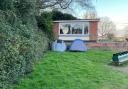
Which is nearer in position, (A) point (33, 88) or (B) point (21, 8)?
(A) point (33, 88)

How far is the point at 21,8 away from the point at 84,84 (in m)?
4.90

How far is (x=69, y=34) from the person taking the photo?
3200 centimetres

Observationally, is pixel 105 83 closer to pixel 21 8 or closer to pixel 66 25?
pixel 21 8

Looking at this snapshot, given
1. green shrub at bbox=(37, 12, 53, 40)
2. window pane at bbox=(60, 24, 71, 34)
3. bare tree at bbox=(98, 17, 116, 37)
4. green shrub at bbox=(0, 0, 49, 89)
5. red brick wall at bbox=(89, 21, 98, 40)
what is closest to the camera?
green shrub at bbox=(0, 0, 49, 89)

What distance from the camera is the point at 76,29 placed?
3200 centimetres

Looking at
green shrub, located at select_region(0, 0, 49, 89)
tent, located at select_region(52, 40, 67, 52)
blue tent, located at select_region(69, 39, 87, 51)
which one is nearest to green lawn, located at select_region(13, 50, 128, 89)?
green shrub, located at select_region(0, 0, 49, 89)

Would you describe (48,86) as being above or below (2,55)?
below

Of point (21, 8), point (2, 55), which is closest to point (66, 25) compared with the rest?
point (21, 8)

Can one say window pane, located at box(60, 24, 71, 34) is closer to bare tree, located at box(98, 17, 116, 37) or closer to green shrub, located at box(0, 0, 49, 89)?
bare tree, located at box(98, 17, 116, 37)

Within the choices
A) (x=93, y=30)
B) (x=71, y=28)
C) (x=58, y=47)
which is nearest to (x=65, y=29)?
(x=71, y=28)

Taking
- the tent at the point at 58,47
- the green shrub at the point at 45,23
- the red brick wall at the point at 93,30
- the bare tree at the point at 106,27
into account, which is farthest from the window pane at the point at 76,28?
the bare tree at the point at 106,27

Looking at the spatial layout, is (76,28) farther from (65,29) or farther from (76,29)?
(65,29)

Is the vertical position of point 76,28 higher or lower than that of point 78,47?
higher

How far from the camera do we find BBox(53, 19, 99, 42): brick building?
31172 mm
